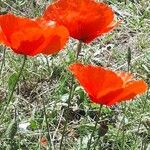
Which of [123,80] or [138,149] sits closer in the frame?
[123,80]

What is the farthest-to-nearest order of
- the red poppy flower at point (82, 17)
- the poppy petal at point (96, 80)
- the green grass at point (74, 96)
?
the green grass at point (74, 96) → the red poppy flower at point (82, 17) → the poppy petal at point (96, 80)

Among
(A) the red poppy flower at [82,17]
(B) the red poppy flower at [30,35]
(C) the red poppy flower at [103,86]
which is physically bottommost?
(C) the red poppy flower at [103,86]

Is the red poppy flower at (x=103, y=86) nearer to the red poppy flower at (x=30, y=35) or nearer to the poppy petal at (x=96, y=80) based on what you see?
the poppy petal at (x=96, y=80)

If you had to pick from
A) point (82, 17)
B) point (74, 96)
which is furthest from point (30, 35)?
point (74, 96)

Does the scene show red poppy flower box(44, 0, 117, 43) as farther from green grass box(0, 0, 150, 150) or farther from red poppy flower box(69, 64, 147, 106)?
green grass box(0, 0, 150, 150)

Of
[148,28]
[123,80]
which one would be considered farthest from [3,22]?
[148,28]

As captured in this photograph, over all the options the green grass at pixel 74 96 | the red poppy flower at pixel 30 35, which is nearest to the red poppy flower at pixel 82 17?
the red poppy flower at pixel 30 35

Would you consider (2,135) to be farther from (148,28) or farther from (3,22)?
(148,28)

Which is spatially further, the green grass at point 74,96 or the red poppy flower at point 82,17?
the green grass at point 74,96
